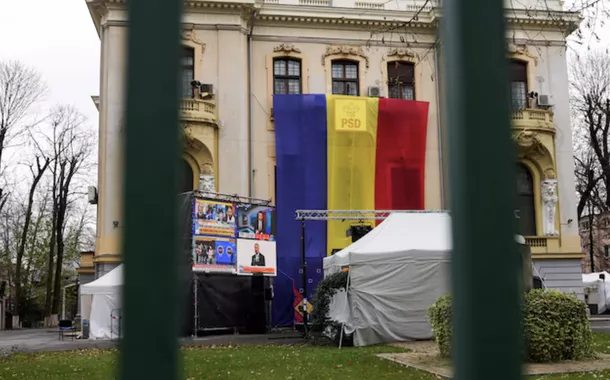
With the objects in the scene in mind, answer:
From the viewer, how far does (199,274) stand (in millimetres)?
18656

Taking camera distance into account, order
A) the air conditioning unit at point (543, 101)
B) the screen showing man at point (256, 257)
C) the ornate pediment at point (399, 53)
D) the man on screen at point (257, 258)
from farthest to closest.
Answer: the ornate pediment at point (399, 53)
the air conditioning unit at point (543, 101)
the man on screen at point (257, 258)
the screen showing man at point (256, 257)

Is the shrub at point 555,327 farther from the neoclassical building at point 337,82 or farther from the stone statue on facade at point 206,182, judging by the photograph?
the stone statue on facade at point 206,182

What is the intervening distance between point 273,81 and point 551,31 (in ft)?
35.6

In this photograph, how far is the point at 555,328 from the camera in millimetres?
10445

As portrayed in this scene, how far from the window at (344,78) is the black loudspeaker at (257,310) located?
8.65 meters

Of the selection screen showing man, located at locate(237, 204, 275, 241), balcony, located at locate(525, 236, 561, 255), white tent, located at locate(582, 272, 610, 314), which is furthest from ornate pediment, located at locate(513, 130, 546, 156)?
white tent, located at locate(582, 272, 610, 314)

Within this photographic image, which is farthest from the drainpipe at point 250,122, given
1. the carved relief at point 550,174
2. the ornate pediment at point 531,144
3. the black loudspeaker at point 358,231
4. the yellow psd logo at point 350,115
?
the carved relief at point 550,174

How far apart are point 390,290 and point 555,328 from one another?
17.6 ft

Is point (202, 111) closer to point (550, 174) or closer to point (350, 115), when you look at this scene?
point (350, 115)

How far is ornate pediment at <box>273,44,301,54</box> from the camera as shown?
24.8 m

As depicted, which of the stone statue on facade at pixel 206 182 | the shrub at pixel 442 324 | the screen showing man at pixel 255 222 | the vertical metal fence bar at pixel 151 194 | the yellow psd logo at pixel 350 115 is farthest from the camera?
the yellow psd logo at pixel 350 115

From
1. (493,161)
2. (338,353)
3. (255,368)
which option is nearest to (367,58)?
(338,353)

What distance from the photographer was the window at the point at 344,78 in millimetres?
25312

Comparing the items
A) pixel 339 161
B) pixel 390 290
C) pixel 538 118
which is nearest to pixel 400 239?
pixel 390 290
